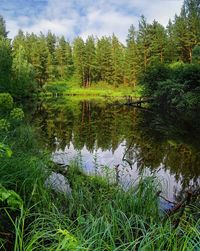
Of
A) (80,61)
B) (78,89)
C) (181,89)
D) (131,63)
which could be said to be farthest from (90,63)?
(181,89)

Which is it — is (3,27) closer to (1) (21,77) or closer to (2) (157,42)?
(1) (21,77)

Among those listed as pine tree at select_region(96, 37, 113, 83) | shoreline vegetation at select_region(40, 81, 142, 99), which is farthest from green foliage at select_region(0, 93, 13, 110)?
pine tree at select_region(96, 37, 113, 83)

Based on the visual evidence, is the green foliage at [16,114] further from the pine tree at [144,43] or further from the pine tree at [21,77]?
the pine tree at [144,43]

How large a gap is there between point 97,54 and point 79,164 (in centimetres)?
5412

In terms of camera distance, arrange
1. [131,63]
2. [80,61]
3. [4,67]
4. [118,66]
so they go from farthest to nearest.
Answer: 1. [80,61]
2. [118,66]
3. [131,63]
4. [4,67]

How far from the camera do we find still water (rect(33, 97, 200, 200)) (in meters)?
6.94

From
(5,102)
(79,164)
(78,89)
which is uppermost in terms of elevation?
(78,89)

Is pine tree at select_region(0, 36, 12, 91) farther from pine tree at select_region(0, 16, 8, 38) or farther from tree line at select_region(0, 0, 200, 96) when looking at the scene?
pine tree at select_region(0, 16, 8, 38)

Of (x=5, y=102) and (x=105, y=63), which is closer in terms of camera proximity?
(x=5, y=102)

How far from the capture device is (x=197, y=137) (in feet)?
41.7

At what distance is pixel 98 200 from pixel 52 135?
9.62 meters

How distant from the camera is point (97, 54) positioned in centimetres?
5925

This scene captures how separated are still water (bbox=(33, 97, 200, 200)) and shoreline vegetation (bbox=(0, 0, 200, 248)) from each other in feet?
2.97

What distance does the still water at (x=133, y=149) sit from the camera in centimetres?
694
